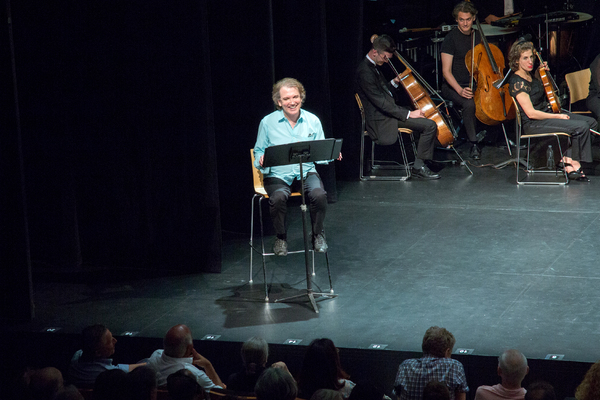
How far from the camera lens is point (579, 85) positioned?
317 inches

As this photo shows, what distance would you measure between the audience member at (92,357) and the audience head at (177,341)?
0.57 feet

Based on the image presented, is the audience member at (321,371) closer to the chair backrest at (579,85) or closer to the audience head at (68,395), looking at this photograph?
the audience head at (68,395)

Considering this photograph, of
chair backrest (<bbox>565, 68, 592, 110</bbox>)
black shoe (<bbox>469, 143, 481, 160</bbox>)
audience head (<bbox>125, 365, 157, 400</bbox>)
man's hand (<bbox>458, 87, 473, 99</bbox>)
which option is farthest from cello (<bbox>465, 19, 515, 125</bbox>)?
audience head (<bbox>125, 365, 157, 400</bbox>)

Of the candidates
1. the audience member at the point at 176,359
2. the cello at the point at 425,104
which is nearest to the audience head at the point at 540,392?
the audience member at the point at 176,359

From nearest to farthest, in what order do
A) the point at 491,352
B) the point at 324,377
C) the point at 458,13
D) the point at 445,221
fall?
1. the point at 324,377
2. the point at 491,352
3. the point at 445,221
4. the point at 458,13

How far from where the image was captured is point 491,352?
156 inches

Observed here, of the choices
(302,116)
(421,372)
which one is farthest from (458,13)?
(421,372)

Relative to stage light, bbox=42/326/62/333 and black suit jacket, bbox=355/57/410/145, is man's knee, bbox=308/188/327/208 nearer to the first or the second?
stage light, bbox=42/326/62/333

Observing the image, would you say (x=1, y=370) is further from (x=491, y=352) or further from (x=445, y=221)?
(x=445, y=221)

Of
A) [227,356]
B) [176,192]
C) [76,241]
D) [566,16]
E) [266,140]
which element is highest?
[566,16]

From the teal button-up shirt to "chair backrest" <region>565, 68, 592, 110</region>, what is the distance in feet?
12.7

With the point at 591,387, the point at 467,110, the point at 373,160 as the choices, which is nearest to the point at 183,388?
the point at 591,387

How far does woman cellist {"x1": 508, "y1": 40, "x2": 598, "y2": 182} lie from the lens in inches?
282

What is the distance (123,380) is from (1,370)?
2.68 feet
